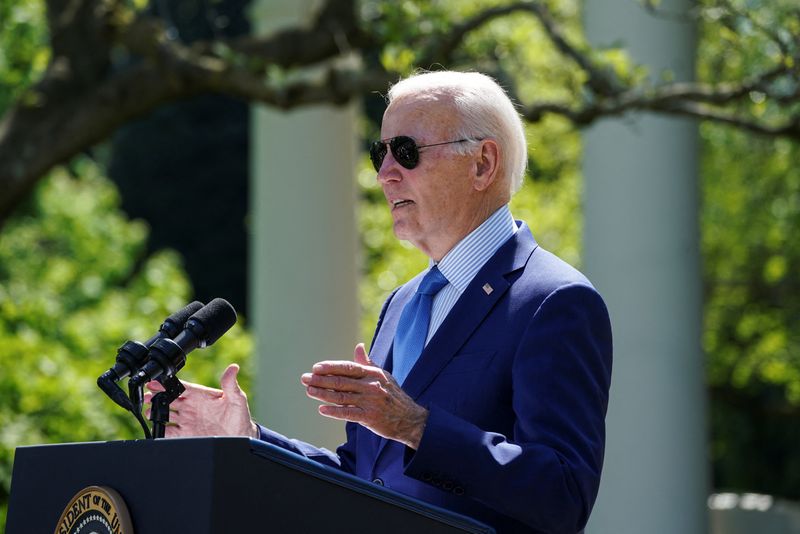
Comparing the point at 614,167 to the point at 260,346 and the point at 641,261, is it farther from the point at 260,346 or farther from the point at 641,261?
the point at 260,346

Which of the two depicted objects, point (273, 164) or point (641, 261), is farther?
point (273, 164)

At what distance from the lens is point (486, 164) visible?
2.86 metres

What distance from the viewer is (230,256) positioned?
2706cm

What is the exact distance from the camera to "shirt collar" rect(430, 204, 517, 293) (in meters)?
2.83

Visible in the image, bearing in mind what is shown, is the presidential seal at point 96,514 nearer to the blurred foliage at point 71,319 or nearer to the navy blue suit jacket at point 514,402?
the navy blue suit jacket at point 514,402

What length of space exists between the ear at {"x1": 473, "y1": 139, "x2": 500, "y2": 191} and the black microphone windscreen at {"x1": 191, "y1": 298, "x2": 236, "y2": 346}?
2.04ft

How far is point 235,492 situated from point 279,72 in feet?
18.6

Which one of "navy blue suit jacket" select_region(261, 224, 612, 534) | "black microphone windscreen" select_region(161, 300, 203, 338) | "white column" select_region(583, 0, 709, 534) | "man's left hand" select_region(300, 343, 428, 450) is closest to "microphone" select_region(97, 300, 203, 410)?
"black microphone windscreen" select_region(161, 300, 203, 338)

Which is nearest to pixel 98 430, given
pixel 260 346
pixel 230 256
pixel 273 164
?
pixel 260 346

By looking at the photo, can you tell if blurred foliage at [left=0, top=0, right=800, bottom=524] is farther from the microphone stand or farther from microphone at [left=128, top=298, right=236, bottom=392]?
the microphone stand

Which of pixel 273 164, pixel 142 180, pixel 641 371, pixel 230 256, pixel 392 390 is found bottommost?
pixel 392 390

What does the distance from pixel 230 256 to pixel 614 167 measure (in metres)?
20.7

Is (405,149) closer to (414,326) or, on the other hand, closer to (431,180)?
(431,180)

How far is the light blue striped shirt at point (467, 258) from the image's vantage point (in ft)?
9.27
